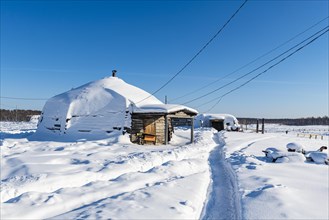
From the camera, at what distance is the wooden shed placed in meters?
18.1

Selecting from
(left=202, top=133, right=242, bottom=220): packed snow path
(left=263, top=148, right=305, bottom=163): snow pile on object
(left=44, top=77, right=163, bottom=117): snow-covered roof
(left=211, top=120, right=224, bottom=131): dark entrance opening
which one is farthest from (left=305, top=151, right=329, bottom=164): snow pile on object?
(left=211, top=120, right=224, bottom=131): dark entrance opening

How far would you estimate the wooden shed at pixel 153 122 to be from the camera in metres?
18.1

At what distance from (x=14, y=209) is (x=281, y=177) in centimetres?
758

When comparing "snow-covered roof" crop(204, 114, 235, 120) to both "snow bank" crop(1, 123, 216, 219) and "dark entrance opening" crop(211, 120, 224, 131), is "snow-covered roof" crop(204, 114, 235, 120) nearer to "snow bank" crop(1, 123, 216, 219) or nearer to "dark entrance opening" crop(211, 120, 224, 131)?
"dark entrance opening" crop(211, 120, 224, 131)

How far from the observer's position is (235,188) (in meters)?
7.33

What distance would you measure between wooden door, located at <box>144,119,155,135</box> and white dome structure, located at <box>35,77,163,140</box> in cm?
132

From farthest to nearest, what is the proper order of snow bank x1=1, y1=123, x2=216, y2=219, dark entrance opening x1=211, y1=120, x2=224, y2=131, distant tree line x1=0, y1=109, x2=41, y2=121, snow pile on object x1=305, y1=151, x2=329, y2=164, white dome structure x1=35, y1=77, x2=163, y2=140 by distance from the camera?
distant tree line x1=0, y1=109, x2=41, y2=121 → dark entrance opening x1=211, y1=120, x2=224, y2=131 → white dome structure x1=35, y1=77, x2=163, y2=140 → snow pile on object x1=305, y1=151, x2=329, y2=164 → snow bank x1=1, y1=123, x2=216, y2=219

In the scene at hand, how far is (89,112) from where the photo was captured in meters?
19.3

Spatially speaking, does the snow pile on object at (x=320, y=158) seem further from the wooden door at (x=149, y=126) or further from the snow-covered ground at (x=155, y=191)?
the wooden door at (x=149, y=126)

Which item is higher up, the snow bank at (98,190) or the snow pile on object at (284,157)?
the snow pile on object at (284,157)

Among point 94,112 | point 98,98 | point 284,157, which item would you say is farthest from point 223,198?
point 98,98

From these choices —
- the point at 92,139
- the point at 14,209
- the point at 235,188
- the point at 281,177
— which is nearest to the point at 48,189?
the point at 14,209

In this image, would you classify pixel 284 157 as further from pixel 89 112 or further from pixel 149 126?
pixel 89 112

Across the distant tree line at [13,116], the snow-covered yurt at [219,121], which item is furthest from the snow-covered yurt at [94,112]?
the distant tree line at [13,116]
